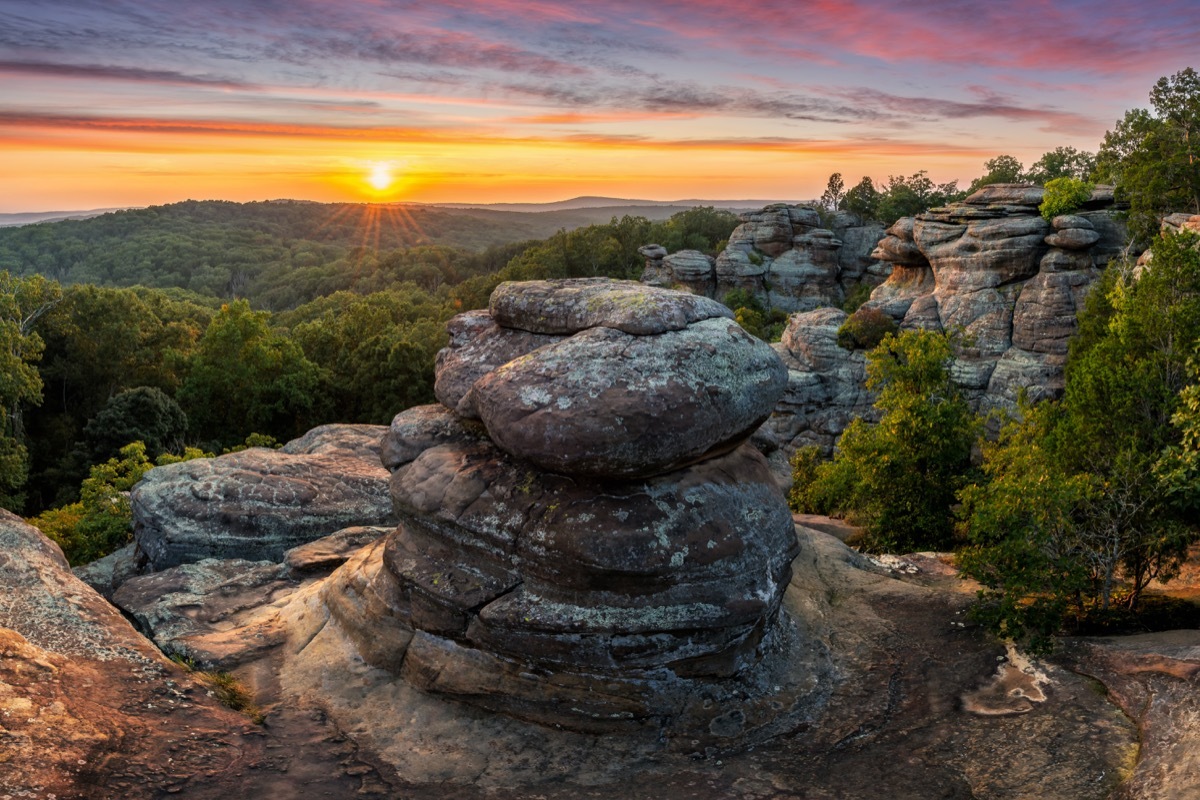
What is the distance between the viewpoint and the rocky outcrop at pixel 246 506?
19.9 m

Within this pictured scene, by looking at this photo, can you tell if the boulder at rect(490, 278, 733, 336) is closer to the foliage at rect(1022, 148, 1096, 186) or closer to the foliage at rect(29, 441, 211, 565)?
the foliage at rect(29, 441, 211, 565)

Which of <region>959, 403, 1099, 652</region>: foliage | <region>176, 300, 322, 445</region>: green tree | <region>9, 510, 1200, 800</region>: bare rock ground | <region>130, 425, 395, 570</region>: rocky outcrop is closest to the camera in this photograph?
<region>9, 510, 1200, 800</region>: bare rock ground

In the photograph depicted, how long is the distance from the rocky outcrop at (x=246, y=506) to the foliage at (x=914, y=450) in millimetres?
14630

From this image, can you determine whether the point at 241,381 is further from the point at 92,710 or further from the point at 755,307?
the point at 755,307

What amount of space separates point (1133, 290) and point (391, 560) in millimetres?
18452

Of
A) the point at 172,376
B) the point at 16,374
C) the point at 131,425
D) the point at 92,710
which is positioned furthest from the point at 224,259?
the point at 92,710

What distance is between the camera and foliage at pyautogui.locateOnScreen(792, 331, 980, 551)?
23.7 m

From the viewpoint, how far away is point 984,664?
13797 millimetres

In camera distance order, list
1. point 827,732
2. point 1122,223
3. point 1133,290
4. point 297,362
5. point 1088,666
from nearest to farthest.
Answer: point 827,732 < point 1088,666 < point 1133,290 < point 1122,223 < point 297,362

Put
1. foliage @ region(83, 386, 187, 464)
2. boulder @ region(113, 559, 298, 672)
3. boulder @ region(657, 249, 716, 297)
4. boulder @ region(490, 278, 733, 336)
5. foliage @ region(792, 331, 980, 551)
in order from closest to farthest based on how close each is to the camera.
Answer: boulder @ region(490, 278, 733, 336) < boulder @ region(113, 559, 298, 672) < foliage @ region(792, 331, 980, 551) < foliage @ region(83, 386, 187, 464) < boulder @ region(657, 249, 716, 297)

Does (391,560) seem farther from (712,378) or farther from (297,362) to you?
(297,362)

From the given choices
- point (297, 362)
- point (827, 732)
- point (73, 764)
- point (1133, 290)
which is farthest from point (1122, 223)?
point (73, 764)

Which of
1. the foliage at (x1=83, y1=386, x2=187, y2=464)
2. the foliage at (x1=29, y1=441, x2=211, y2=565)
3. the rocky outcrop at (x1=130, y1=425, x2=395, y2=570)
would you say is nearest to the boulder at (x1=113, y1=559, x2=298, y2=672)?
the rocky outcrop at (x1=130, y1=425, x2=395, y2=570)

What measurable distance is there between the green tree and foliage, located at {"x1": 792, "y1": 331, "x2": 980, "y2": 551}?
36.5 m
